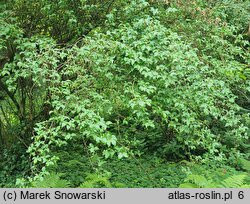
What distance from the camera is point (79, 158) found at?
7.12 meters

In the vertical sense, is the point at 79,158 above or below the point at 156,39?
below

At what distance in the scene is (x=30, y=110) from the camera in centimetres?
630

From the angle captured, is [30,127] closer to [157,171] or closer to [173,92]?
[157,171]

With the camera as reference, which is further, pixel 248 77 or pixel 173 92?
pixel 248 77

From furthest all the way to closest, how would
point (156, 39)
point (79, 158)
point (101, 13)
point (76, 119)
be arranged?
point (79, 158) < point (101, 13) < point (156, 39) < point (76, 119)

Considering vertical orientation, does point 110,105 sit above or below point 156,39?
below

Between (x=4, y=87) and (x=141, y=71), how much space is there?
354 cm

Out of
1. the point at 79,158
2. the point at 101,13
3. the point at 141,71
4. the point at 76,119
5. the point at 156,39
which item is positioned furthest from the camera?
the point at 79,158
